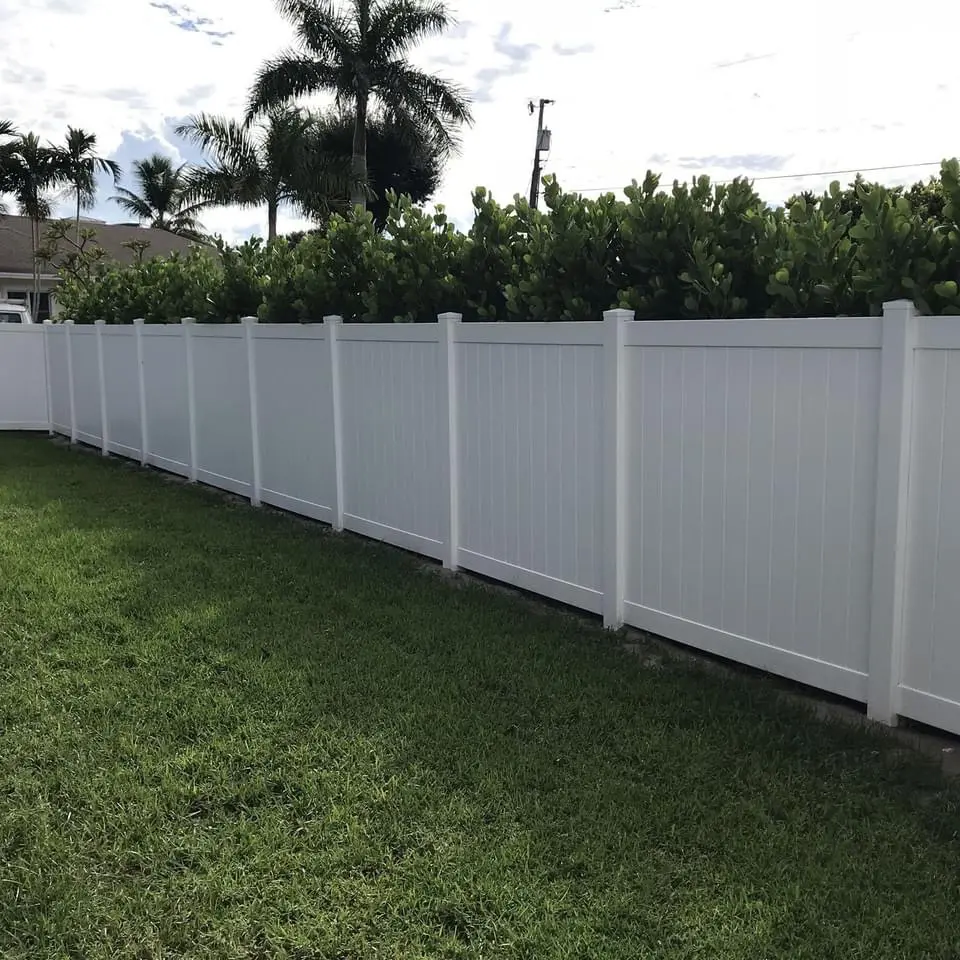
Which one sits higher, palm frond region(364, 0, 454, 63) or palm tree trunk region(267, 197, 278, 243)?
palm frond region(364, 0, 454, 63)

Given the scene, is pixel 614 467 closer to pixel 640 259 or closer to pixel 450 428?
pixel 640 259

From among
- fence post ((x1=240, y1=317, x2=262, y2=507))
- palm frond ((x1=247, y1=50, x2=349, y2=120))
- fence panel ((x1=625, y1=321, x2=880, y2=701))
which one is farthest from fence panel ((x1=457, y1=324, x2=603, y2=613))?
palm frond ((x1=247, y1=50, x2=349, y2=120))

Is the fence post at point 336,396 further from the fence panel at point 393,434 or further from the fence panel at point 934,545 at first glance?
the fence panel at point 934,545

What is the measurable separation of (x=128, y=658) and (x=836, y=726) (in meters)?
3.42

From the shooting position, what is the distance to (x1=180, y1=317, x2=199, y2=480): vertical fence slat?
33.6 ft

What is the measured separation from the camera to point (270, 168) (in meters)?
29.5

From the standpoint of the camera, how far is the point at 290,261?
9117mm

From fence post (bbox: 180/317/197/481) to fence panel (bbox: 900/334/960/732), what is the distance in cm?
796

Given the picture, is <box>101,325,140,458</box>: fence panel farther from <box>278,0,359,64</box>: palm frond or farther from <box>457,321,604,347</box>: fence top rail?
<box>278,0,359,64</box>: palm frond

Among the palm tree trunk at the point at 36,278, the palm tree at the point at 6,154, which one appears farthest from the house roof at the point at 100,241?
the palm tree at the point at 6,154

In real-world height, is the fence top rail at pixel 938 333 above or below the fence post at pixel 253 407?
above

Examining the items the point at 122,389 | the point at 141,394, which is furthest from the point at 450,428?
the point at 122,389

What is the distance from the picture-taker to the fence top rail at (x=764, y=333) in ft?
13.2

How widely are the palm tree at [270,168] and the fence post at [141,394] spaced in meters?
17.6
